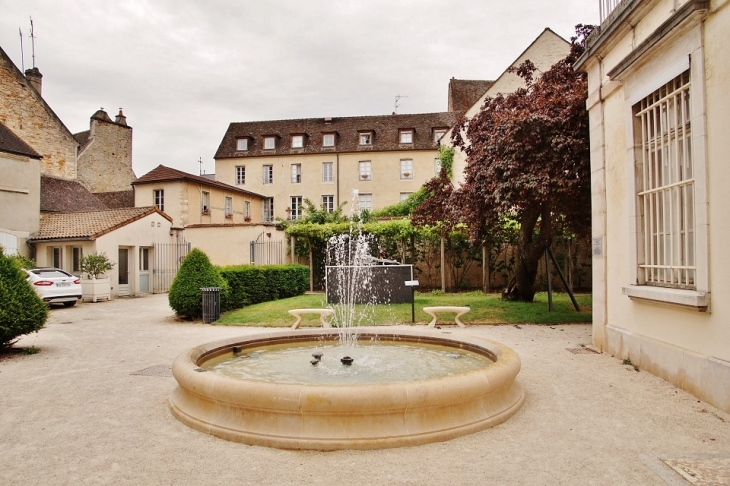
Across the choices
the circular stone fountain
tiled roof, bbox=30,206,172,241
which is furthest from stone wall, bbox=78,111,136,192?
the circular stone fountain

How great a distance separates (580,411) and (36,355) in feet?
29.6

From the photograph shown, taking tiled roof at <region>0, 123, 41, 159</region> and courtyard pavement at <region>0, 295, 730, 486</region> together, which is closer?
courtyard pavement at <region>0, 295, 730, 486</region>

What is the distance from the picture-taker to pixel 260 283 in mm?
16062

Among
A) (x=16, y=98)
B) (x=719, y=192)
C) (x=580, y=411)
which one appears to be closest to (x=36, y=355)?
(x=580, y=411)

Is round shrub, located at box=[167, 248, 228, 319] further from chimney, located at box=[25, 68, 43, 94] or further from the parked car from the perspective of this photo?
chimney, located at box=[25, 68, 43, 94]

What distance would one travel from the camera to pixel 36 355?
29.1 ft

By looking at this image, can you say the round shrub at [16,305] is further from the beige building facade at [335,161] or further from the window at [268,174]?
the window at [268,174]

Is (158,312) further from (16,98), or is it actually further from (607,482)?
(16,98)

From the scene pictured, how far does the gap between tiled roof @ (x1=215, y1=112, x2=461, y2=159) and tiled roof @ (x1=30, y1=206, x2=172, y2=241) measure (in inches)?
737

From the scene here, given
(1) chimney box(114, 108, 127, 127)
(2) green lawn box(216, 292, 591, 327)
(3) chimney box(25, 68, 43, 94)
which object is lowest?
(2) green lawn box(216, 292, 591, 327)

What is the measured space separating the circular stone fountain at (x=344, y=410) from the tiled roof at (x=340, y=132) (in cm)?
3543

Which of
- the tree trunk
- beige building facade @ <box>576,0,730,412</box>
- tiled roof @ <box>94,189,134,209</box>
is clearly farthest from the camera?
tiled roof @ <box>94,189,134,209</box>

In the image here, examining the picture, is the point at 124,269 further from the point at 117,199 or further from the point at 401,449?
the point at 401,449

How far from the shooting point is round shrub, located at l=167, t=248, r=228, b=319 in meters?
13.3
